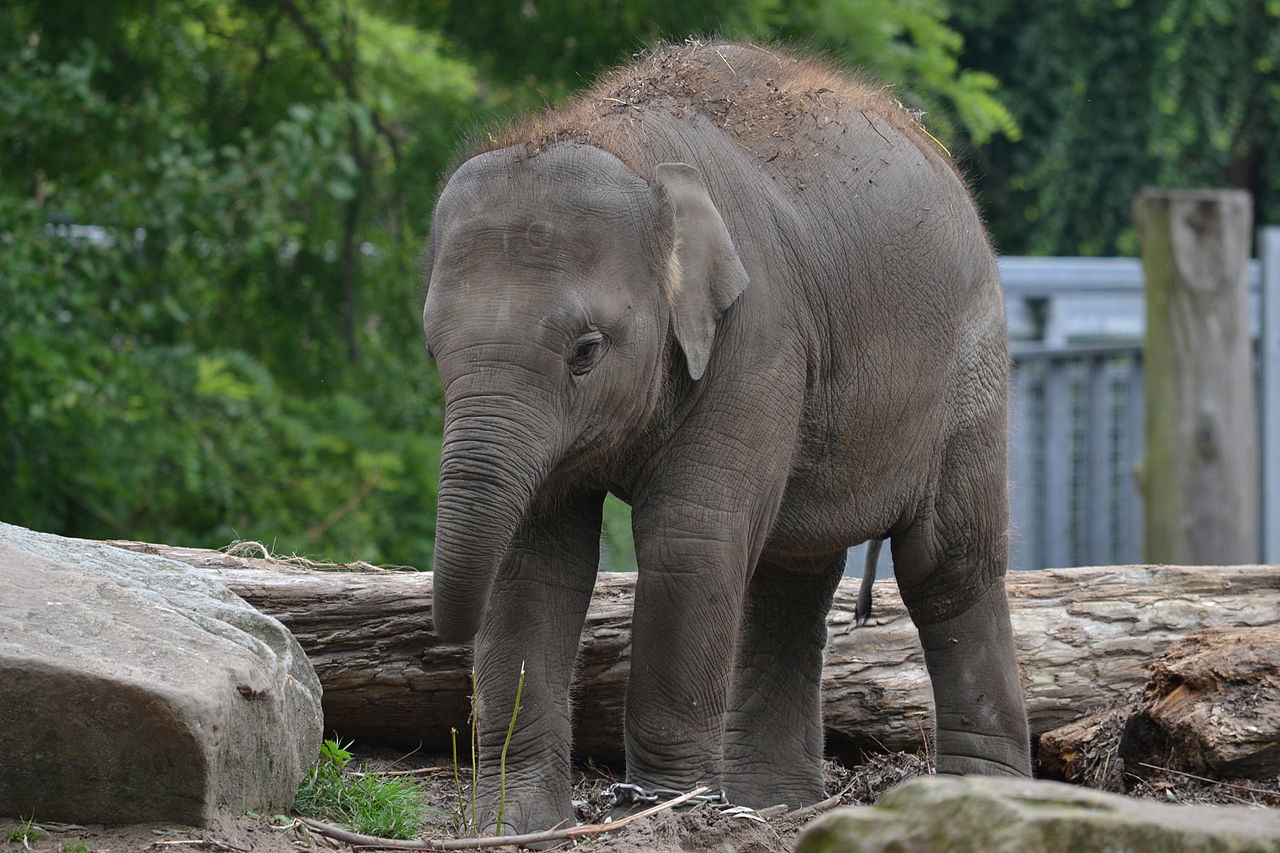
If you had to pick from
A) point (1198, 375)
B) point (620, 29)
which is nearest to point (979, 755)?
point (1198, 375)

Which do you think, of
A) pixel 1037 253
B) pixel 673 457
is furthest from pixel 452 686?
pixel 1037 253

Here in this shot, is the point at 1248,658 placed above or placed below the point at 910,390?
below

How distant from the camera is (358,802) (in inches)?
174

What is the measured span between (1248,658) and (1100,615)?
877mm

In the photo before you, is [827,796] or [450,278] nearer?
[450,278]

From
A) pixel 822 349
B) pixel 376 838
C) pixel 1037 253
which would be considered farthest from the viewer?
pixel 1037 253

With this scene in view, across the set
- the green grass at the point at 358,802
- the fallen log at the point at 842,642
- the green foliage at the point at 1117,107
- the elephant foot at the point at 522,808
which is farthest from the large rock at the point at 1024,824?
the green foliage at the point at 1117,107

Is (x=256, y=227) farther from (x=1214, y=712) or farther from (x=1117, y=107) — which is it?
(x=1117, y=107)

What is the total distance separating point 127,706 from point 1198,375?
764cm

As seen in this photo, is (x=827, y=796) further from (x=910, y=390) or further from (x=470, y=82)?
(x=470, y=82)

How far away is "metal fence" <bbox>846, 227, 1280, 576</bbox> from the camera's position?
11133 millimetres

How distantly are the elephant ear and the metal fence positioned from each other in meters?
5.76

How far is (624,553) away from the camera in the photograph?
9.83 metres

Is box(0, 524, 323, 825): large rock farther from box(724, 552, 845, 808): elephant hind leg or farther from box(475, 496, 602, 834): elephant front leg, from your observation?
box(724, 552, 845, 808): elephant hind leg
